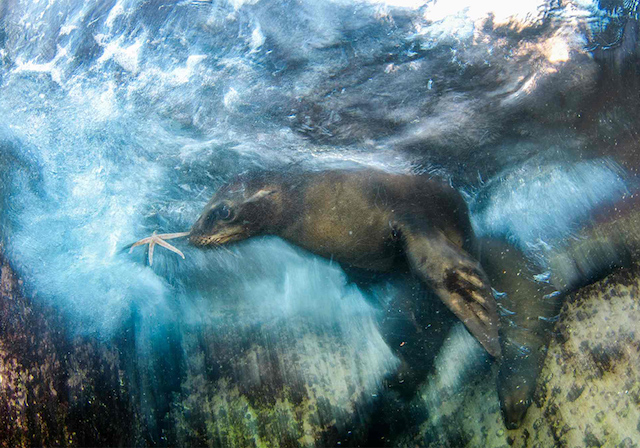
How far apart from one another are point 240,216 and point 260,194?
1.05 ft

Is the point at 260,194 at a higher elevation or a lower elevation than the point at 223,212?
higher

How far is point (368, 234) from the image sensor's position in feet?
13.2

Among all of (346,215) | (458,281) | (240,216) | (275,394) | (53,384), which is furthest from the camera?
(275,394)

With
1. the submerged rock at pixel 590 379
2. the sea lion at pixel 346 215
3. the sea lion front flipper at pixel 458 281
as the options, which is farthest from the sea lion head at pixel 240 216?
the submerged rock at pixel 590 379

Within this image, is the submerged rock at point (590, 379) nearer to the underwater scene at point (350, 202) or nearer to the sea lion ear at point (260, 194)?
the underwater scene at point (350, 202)

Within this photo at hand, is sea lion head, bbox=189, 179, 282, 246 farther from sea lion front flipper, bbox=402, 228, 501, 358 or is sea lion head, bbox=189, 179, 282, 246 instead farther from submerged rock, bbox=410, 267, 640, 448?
submerged rock, bbox=410, 267, 640, 448

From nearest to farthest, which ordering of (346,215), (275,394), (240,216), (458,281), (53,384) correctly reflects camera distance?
(458,281) → (53,384) → (346,215) → (240,216) → (275,394)

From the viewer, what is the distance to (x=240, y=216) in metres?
4.29

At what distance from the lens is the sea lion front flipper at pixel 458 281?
2.93 m

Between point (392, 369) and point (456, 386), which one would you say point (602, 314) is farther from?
point (392, 369)

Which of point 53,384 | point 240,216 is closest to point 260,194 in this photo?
point 240,216

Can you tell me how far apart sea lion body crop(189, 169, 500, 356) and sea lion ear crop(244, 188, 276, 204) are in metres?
0.01

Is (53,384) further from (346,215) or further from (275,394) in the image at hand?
(346,215)

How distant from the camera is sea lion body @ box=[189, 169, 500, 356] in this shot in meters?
3.95
